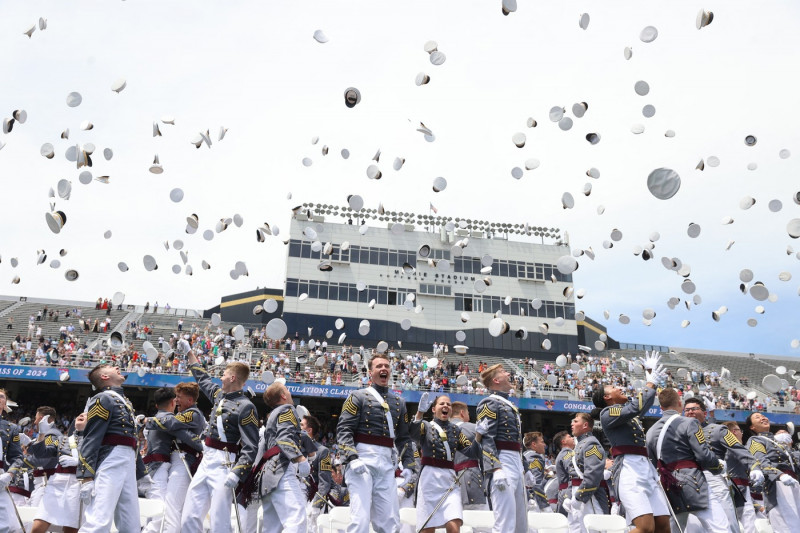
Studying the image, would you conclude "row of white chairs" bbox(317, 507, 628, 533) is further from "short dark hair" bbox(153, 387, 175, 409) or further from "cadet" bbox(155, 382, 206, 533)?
"short dark hair" bbox(153, 387, 175, 409)

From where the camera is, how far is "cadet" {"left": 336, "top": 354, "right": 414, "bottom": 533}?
6832 millimetres

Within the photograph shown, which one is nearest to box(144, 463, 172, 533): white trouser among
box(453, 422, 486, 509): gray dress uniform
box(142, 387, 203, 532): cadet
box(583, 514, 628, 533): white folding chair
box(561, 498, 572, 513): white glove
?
box(142, 387, 203, 532): cadet

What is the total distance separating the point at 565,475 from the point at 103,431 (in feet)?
24.1

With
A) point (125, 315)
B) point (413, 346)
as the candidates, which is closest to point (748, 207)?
point (413, 346)

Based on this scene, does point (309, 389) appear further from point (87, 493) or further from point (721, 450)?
point (87, 493)

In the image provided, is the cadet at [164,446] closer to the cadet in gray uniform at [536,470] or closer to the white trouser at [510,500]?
the white trouser at [510,500]

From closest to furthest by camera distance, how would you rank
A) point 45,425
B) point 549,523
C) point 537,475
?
point 549,523
point 45,425
point 537,475

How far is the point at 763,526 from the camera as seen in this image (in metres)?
9.77

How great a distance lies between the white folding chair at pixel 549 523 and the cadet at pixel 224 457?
345 centimetres

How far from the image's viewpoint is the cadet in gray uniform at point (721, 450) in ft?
29.8

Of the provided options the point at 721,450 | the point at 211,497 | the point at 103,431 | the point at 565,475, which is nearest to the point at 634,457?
the point at 721,450

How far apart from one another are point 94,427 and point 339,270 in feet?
136

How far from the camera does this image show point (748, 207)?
1595cm

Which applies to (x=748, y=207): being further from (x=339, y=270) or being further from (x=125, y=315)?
(x=125, y=315)
